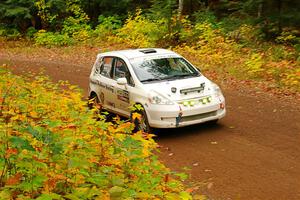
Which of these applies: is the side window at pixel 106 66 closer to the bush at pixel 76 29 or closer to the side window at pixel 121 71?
the side window at pixel 121 71

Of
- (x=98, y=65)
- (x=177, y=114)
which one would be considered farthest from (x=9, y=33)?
(x=177, y=114)

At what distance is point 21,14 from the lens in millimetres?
28750

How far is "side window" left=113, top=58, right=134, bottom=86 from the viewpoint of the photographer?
10.6 m

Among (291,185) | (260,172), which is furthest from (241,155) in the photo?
(291,185)

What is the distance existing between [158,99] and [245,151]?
2199 millimetres

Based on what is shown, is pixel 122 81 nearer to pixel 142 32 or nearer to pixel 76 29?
pixel 142 32

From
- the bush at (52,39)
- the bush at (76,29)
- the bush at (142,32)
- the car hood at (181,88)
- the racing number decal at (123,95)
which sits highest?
the car hood at (181,88)

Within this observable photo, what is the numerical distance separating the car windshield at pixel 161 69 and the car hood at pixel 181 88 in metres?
0.33

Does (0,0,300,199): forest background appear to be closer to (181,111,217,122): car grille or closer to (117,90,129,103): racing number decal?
(117,90,129,103): racing number decal

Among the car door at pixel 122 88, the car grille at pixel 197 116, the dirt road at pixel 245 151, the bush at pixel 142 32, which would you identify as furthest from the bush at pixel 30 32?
the car grille at pixel 197 116

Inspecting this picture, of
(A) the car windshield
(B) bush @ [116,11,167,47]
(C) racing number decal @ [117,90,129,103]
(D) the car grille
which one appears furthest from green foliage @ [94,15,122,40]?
(D) the car grille

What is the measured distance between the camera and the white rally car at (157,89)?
9.61 meters

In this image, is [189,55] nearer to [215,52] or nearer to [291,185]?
[215,52]

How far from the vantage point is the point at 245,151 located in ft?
28.5
